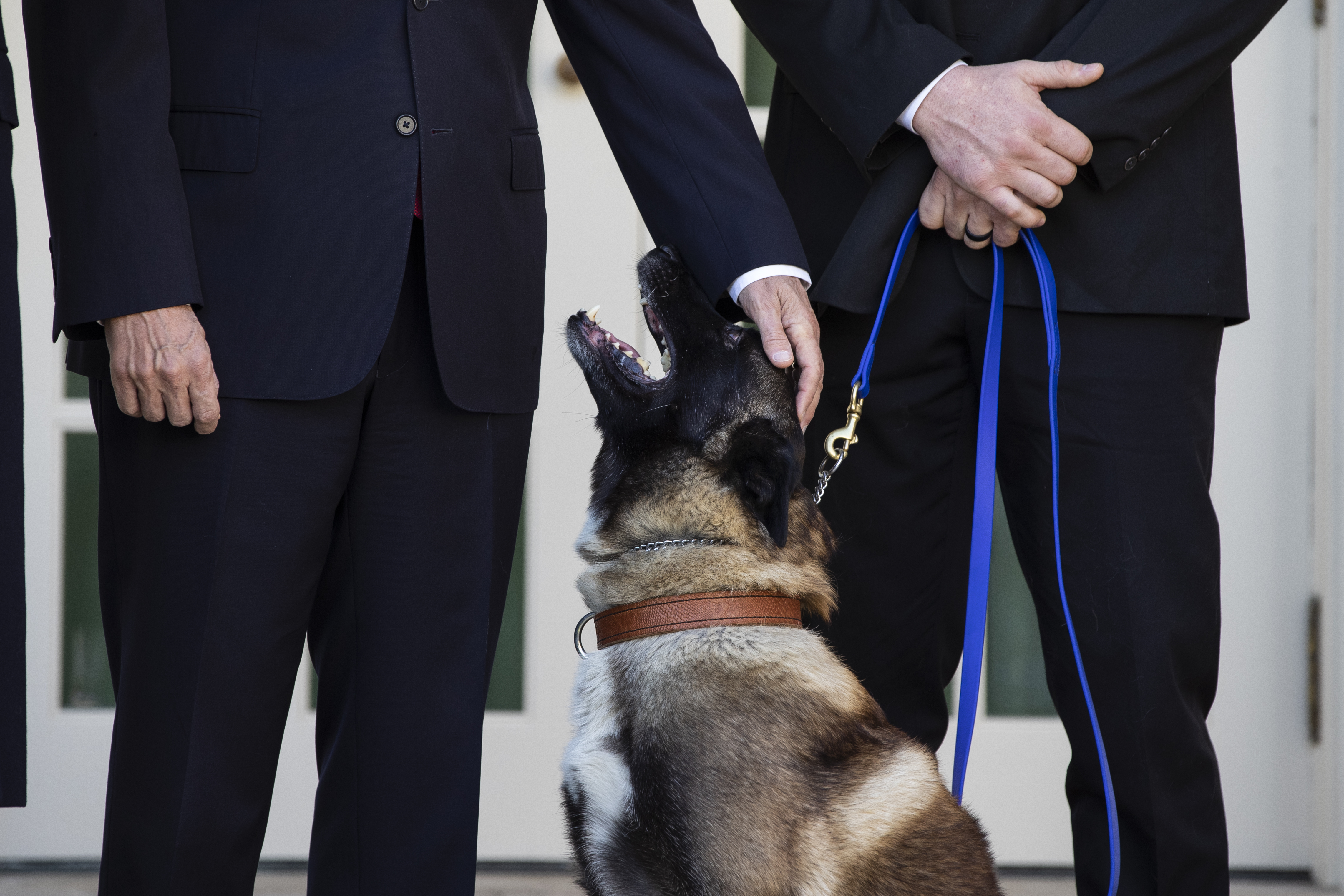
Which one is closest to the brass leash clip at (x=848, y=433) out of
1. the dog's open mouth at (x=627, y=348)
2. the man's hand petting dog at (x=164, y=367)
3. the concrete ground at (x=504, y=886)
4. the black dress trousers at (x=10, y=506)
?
the dog's open mouth at (x=627, y=348)

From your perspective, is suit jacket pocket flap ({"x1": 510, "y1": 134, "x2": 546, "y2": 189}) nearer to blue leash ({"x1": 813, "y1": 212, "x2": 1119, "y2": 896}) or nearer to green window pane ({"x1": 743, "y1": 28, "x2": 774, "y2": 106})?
blue leash ({"x1": 813, "y1": 212, "x2": 1119, "y2": 896})

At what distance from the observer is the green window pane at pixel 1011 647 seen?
10.3ft

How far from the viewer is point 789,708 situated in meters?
1.59

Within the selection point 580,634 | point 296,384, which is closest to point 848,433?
point 580,634

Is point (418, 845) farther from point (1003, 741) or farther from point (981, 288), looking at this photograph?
point (1003, 741)

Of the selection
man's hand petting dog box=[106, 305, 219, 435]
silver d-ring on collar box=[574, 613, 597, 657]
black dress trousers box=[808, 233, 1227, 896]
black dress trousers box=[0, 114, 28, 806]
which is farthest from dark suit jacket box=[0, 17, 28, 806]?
black dress trousers box=[808, 233, 1227, 896]

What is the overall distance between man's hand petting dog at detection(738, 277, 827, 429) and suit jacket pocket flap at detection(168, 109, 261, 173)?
0.71 meters

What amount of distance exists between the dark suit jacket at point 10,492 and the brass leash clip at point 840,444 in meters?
1.05

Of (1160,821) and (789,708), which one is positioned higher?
(789,708)

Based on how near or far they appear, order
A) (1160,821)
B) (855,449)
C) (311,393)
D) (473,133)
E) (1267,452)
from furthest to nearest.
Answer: (1267,452) → (855,449) → (1160,821) → (473,133) → (311,393)

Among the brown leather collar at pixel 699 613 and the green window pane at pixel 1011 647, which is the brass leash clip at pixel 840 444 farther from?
the green window pane at pixel 1011 647

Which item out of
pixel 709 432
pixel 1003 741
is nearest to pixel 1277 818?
pixel 1003 741

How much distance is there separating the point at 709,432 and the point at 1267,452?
189 centimetres

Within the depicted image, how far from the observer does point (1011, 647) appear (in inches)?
124
